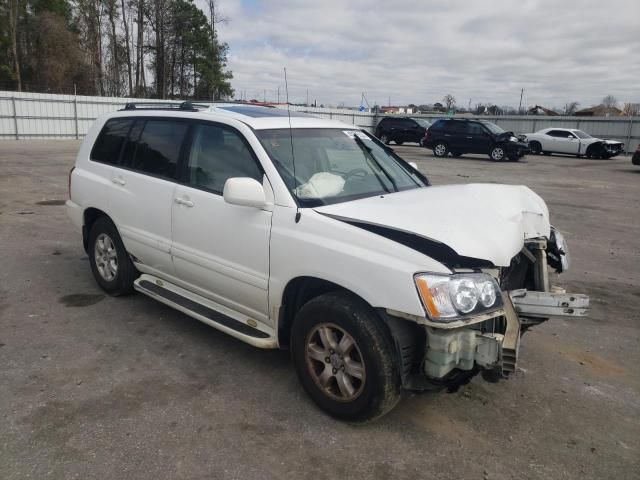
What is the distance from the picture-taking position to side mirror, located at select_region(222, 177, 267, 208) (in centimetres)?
324

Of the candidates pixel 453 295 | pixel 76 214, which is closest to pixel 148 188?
pixel 76 214

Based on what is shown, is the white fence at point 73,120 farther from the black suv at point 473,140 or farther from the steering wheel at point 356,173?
the steering wheel at point 356,173

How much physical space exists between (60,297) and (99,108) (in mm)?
27448

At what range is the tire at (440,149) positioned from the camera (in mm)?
24266

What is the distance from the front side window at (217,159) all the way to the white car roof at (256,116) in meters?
0.11

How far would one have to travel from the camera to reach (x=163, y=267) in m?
4.34

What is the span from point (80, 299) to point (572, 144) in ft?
85.1

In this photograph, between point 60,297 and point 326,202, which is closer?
point 326,202

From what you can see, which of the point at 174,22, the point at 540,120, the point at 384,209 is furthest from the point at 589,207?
the point at 174,22

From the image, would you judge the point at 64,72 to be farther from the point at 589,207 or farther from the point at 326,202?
the point at 326,202

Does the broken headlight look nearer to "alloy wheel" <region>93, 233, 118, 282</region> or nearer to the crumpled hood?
the crumpled hood

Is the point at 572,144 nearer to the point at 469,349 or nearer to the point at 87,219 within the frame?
the point at 87,219

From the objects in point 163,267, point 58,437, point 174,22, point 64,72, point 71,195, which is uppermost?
point 174,22

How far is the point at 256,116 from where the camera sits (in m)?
3.91
